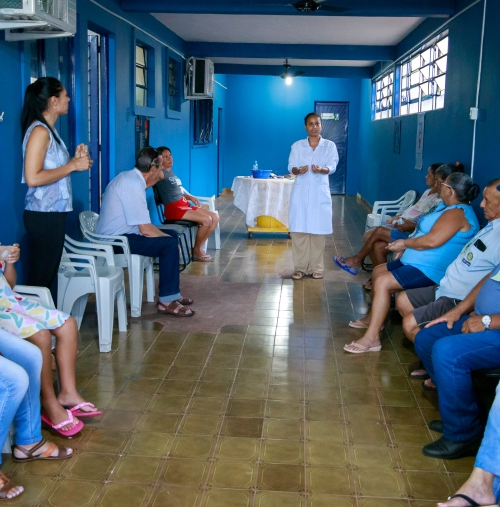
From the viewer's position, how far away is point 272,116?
47.5ft

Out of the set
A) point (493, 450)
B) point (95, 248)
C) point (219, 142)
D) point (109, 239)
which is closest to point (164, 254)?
point (109, 239)

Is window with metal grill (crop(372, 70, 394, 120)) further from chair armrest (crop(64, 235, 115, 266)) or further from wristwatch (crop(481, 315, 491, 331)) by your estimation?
wristwatch (crop(481, 315, 491, 331))

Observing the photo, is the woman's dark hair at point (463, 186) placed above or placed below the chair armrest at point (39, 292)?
above

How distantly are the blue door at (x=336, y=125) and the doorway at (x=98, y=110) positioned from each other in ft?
29.7

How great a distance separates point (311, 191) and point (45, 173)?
2.91 m

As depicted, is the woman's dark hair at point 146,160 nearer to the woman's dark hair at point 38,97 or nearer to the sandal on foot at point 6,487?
the woman's dark hair at point 38,97

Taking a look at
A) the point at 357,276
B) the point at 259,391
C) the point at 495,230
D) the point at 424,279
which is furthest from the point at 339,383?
the point at 357,276

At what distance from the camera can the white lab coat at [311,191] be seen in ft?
19.0

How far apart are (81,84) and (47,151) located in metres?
1.45

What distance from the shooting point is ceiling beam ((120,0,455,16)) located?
5.62 meters

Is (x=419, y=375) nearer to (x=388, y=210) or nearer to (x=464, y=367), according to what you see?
(x=464, y=367)

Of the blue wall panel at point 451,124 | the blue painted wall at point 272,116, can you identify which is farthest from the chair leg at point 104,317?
the blue painted wall at point 272,116

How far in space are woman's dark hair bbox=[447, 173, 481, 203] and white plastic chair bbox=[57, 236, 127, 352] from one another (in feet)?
6.75

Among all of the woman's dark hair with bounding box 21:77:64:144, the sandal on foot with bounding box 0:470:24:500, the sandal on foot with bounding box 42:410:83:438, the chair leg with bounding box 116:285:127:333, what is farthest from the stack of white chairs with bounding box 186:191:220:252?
the sandal on foot with bounding box 0:470:24:500
